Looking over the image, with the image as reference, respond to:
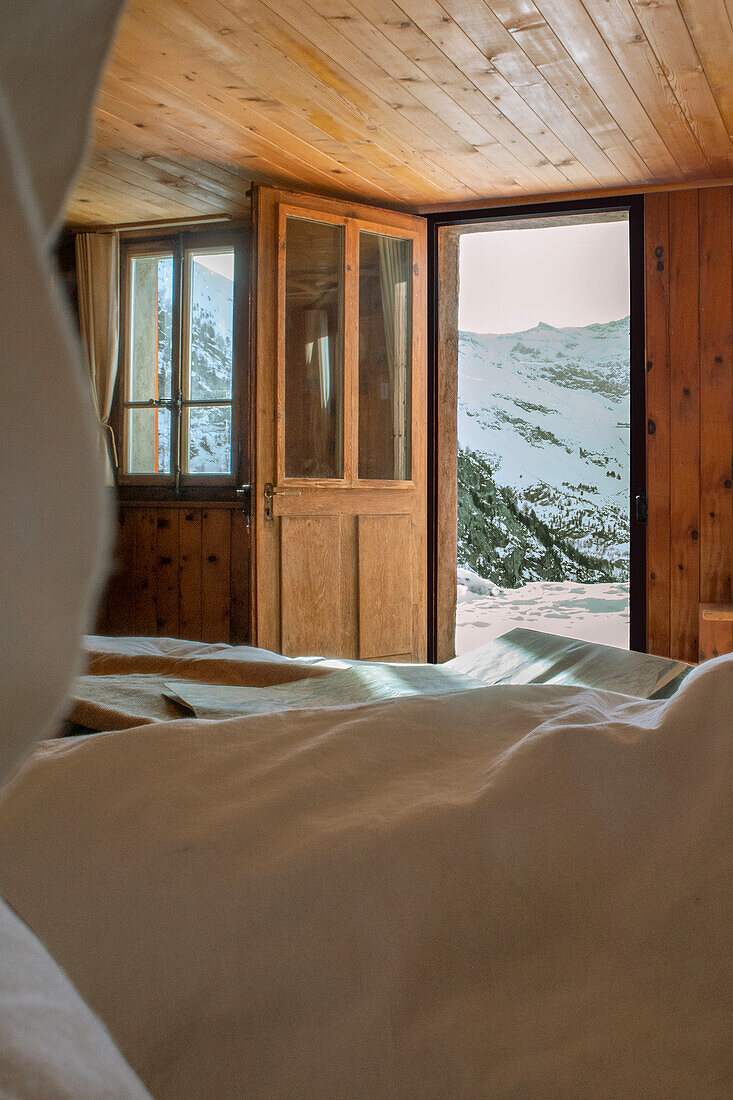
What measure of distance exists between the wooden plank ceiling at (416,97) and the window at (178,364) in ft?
1.96

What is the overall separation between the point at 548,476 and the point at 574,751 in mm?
9007

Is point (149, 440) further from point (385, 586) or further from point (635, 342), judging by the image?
point (635, 342)

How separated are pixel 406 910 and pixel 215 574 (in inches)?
165

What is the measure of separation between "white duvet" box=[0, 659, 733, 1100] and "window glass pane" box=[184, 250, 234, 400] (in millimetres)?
4092

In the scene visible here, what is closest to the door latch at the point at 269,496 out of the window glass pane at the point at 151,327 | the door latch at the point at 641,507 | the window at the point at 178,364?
the window at the point at 178,364

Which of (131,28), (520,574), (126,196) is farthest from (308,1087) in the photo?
(520,574)

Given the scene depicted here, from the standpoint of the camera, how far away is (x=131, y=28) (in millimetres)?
2492

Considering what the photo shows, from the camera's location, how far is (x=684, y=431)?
3.68m

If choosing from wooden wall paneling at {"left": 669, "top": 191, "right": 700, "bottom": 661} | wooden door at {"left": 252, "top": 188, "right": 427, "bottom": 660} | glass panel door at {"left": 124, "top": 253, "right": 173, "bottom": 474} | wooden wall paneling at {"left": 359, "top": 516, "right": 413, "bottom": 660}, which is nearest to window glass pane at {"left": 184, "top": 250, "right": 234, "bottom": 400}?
glass panel door at {"left": 124, "top": 253, "right": 173, "bottom": 474}

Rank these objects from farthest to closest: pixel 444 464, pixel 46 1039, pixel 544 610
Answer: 1. pixel 544 610
2. pixel 444 464
3. pixel 46 1039

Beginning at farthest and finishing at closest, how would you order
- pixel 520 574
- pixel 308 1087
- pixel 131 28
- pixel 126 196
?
pixel 520 574
pixel 126 196
pixel 131 28
pixel 308 1087

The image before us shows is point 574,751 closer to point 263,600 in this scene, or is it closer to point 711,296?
point 263,600

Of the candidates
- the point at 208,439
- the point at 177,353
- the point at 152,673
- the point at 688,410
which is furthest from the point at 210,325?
the point at 152,673

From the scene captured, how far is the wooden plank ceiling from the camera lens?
7.95 ft
